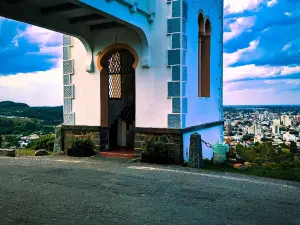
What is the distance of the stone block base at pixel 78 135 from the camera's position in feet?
33.8

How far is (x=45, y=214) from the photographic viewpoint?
4.68 meters

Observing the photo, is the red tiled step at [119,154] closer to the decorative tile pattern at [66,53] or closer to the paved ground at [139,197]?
the paved ground at [139,197]

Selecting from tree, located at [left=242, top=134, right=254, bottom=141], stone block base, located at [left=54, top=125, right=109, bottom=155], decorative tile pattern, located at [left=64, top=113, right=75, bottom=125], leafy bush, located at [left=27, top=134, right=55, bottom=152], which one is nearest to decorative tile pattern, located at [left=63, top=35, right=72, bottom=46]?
decorative tile pattern, located at [left=64, top=113, right=75, bottom=125]

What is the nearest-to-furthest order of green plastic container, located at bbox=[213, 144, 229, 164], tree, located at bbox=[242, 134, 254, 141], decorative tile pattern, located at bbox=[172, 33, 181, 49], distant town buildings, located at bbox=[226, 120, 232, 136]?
decorative tile pattern, located at bbox=[172, 33, 181, 49] < green plastic container, located at bbox=[213, 144, 229, 164] < tree, located at bbox=[242, 134, 254, 141] < distant town buildings, located at bbox=[226, 120, 232, 136]

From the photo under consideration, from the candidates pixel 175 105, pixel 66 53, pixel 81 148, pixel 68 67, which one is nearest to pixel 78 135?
pixel 81 148

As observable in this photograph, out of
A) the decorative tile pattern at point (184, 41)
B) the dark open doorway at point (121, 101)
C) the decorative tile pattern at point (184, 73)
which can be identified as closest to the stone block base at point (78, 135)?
the dark open doorway at point (121, 101)

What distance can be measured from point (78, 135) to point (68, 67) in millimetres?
2093

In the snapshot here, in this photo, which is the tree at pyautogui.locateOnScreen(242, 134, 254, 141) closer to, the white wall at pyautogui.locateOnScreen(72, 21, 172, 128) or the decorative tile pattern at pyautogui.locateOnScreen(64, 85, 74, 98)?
the white wall at pyautogui.locateOnScreen(72, 21, 172, 128)

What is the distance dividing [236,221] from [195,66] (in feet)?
21.1

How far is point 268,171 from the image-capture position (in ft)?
26.5

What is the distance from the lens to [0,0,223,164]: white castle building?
8.67 meters

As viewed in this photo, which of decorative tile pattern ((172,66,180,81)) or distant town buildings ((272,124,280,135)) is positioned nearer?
decorative tile pattern ((172,66,180,81))

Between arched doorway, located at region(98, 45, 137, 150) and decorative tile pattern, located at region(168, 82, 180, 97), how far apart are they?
165 cm

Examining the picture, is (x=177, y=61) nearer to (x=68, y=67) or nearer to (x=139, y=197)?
(x=68, y=67)
